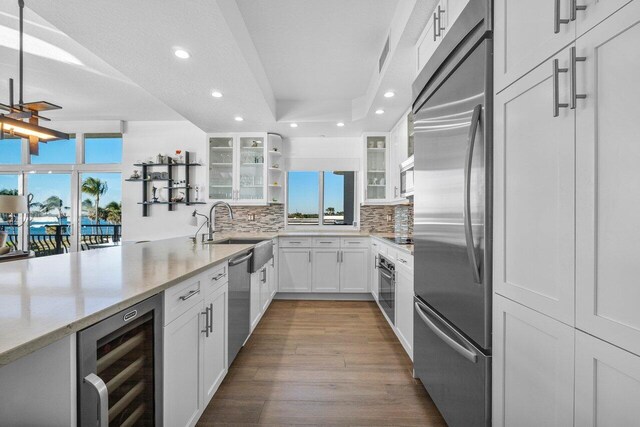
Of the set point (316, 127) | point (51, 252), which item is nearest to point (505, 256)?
point (316, 127)

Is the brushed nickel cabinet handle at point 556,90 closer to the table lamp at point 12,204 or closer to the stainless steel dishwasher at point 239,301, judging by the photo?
the stainless steel dishwasher at point 239,301

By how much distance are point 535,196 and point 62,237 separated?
6.72 metres

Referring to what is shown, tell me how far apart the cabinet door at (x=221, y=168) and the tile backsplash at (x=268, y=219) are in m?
0.34

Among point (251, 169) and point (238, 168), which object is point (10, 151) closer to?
point (238, 168)

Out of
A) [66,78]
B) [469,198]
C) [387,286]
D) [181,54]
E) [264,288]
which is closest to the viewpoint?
[469,198]

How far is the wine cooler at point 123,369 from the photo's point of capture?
0.84 metres

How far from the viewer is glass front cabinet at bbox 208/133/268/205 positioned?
4.71 meters

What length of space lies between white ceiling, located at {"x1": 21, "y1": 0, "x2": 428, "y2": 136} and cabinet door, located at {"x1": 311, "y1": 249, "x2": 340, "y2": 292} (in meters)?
1.82

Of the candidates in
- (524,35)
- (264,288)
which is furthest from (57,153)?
(524,35)

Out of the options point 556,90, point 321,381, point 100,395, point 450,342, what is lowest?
point 321,381

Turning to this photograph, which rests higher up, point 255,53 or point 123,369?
point 255,53

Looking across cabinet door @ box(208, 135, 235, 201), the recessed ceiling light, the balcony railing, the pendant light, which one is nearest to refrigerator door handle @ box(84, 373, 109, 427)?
the recessed ceiling light

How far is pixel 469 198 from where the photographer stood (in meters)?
1.30

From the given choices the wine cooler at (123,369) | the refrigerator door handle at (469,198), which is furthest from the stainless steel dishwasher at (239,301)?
the refrigerator door handle at (469,198)
